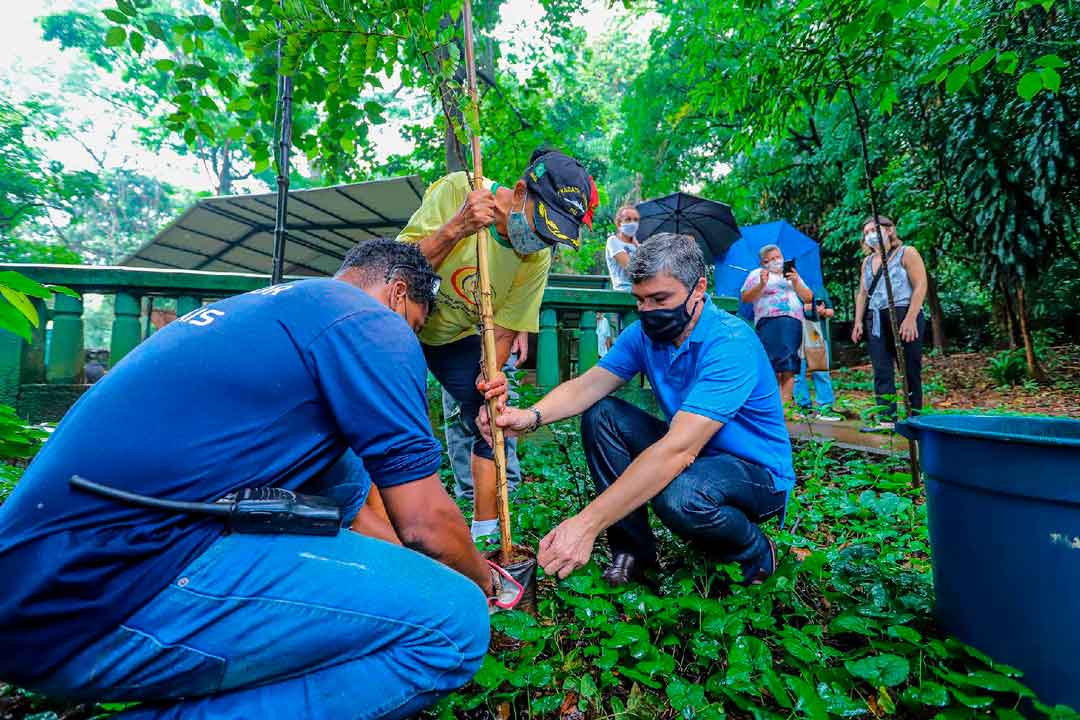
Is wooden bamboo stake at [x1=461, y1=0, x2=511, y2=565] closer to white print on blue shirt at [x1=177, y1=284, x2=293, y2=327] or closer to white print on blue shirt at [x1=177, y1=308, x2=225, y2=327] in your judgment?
white print on blue shirt at [x1=177, y1=284, x2=293, y2=327]

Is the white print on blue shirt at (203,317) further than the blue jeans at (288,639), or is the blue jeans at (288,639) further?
the white print on blue shirt at (203,317)

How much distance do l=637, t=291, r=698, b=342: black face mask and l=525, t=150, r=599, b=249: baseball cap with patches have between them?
18.7 inches

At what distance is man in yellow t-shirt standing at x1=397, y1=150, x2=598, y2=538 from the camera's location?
8.04 ft

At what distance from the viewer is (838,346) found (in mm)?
13242

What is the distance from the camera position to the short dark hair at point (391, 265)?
175 centimetres

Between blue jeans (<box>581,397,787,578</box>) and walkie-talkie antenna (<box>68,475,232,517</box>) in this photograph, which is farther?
blue jeans (<box>581,397,787,578</box>)

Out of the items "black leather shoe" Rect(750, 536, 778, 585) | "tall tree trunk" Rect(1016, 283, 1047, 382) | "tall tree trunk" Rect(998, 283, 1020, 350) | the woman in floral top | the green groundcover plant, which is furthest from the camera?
"tall tree trunk" Rect(998, 283, 1020, 350)

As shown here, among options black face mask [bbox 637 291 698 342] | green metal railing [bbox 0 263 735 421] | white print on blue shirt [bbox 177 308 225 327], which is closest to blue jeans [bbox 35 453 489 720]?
Result: white print on blue shirt [bbox 177 308 225 327]

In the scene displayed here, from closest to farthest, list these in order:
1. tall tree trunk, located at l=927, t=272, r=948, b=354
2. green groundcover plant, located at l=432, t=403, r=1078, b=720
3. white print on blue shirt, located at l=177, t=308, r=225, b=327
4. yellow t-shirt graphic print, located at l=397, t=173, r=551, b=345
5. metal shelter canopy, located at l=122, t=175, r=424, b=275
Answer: white print on blue shirt, located at l=177, t=308, r=225, b=327, green groundcover plant, located at l=432, t=403, r=1078, b=720, yellow t-shirt graphic print, located at l=397, t=173, r=551, b=345, metal shelter canopy, located at l=122, t=175, r=424, b=275, tall tree trunk, located at l=927, t=272, r=948, b=354

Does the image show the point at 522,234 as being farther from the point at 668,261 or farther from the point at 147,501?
the point at 147,501

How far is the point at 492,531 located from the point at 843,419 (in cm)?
450

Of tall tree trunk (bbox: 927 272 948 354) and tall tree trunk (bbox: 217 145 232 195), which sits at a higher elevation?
tall tree trunk (bbox: 217 145 232 195)

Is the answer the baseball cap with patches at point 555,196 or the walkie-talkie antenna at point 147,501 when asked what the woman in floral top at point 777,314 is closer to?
the baseball cap with patches at point 555,196

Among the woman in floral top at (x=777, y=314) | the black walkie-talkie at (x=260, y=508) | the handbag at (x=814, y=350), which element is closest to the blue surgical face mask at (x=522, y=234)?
the black walkie-talkie at (x=260, y=508)
